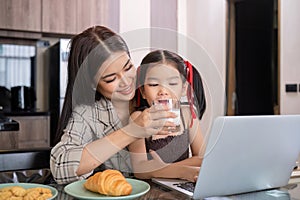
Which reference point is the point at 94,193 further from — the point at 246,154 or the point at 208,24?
the point at 208,24

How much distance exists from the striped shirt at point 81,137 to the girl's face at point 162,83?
182 millimetres

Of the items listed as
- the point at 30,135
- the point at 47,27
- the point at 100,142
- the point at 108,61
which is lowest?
the point at 30,135

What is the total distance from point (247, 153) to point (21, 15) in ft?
9.50

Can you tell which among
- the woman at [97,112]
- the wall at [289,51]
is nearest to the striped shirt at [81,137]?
the woman at [97,112]

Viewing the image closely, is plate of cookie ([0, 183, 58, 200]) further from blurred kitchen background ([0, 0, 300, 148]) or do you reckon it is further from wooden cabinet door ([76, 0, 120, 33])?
wooden cabinet door ([76, 0, 120, 33])

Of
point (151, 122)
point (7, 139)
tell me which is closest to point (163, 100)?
point (151, 122)

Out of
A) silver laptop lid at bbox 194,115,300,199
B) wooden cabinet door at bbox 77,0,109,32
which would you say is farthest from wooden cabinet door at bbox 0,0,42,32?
silver laptop lid at bbox 194,115,300,199

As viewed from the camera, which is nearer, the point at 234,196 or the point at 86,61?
the point at 234,196

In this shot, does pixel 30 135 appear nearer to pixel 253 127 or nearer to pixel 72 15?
pixel 72 15

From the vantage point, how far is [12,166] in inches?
48.2

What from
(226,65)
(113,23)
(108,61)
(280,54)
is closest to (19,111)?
(113,23)

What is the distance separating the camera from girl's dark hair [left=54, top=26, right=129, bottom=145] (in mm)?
1062

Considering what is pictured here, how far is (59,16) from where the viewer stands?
3.46 meters

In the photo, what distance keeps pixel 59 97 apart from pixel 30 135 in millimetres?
417
